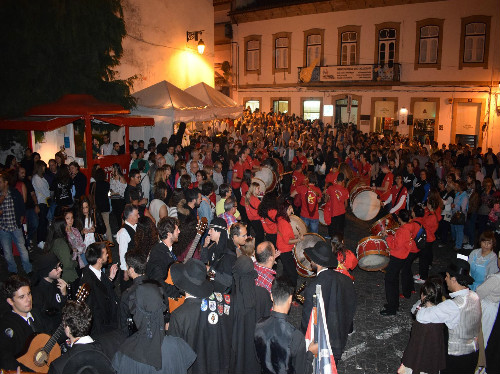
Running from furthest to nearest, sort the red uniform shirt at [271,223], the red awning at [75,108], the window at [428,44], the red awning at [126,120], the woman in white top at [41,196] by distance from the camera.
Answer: the window at [428,44] < the red awning at [126,120] < the red awning at [75,108] < the woman in white top at [41,196] < the red uniform shirt at [271,223]

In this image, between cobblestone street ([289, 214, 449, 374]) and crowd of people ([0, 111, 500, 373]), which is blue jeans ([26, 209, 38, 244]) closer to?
crowd of people ([0, 111, 500, 373])

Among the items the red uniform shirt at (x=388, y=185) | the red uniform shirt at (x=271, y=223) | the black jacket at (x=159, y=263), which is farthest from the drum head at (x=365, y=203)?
the black jacket at (x=159, y=263)

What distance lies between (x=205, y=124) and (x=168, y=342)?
818 inches

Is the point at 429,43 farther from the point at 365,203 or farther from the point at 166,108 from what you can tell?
the point at 365,203

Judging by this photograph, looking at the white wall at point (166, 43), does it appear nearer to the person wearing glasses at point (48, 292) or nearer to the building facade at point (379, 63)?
the building facade at point (379, 63)

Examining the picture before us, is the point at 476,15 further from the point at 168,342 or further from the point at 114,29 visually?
the point at 168,342

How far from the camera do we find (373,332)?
20.1ft

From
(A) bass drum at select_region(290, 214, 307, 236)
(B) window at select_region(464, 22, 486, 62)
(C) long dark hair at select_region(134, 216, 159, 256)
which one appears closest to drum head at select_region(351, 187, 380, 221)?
(A) bass drum at select_region(290, 214, 307, 236)

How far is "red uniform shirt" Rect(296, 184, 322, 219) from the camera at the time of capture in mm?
8477

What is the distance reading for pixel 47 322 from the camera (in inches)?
167

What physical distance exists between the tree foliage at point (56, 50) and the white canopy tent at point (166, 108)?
0.66m

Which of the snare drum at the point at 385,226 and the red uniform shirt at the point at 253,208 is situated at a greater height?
the red uniform shirt at the point at 253,208

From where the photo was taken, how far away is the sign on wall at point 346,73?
25.6m

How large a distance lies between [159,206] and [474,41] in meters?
22.1
